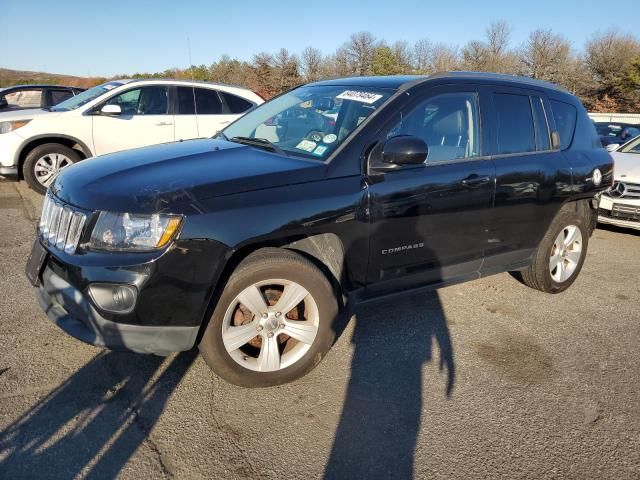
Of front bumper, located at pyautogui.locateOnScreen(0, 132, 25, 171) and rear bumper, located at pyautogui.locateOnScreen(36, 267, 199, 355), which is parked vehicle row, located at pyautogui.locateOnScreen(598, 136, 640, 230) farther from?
front bumper, located at pyautogui.locateOnScreen(0, 132, 25, 171)

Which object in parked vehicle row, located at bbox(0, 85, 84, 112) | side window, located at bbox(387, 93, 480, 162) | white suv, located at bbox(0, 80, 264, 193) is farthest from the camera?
parked vehicle row, located at bbox(0, 85, 84, 112)

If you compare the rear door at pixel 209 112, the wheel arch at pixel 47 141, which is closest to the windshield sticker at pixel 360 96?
the rear door at pixel 209 112

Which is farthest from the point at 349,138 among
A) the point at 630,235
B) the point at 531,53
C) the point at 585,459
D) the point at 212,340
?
the point at 531,53

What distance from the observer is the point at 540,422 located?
2.67 meters

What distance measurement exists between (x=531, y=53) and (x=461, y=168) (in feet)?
134

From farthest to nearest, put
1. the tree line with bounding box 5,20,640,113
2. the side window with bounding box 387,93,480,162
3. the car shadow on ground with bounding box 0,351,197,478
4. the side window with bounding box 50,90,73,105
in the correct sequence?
1. the tree line with bounding box 5,20,640,113
2. the side window with bounding box 50,90,73,105
3. the side window with bounding box 387,93,480,162
4. the car shadow on ground with bounding box 0,351,197,478

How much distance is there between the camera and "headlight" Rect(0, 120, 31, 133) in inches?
277

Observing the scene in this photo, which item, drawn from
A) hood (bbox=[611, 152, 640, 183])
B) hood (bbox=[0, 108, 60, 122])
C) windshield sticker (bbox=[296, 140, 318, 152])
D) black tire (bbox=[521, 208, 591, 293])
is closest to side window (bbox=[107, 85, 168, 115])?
hood (bbox=[0, 108, 60, 122])

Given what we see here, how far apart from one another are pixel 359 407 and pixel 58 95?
11414mm

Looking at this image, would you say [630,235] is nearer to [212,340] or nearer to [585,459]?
[585,459]

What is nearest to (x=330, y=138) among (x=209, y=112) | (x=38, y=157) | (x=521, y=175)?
(x=521, y=175)

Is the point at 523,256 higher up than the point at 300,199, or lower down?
lower down

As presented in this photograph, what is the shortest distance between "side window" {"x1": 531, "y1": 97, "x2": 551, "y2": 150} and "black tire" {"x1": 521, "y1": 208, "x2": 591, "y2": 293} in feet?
2.09

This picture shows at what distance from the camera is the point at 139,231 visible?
241 centimetres
